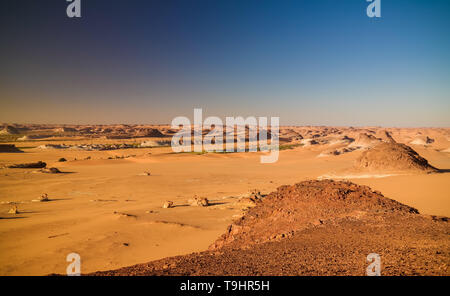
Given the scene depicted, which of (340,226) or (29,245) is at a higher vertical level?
(340,226)

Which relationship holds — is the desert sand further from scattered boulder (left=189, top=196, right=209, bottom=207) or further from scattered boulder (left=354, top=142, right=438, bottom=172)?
scattered boulder (left=189, top=196, right=209, bottom=207)

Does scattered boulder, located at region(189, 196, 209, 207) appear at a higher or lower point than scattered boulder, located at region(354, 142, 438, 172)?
lower

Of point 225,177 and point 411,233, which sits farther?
point 225,177

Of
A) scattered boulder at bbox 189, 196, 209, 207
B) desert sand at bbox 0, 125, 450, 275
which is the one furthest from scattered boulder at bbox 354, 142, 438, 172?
scattered boulder at bbox 189, 196, 209, 207

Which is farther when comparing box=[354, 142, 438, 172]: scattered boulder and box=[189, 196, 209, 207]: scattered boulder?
box=[354, 142, 438, 172]: scattered boulder

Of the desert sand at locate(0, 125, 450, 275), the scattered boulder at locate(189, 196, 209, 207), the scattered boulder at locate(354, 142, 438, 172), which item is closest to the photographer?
the desert sand at locate(0, 125, 450, 275)

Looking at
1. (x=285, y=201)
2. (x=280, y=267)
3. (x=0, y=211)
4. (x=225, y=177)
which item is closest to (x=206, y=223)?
(x=285, y=201)

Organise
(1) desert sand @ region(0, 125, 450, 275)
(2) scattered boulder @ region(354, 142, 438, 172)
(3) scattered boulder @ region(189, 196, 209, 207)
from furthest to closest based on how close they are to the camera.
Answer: (2) scattered boulder @ region(354, 142, 438, 172) < (3) scattered boulder @ region(189, 196, 209, 207) < (1) desert sand @ region(0, 125, 450, 275)

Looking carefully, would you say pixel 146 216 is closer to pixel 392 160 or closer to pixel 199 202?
pixel 199 202

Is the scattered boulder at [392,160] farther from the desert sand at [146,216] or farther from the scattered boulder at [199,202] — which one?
the scattered boulder at [199,202]
